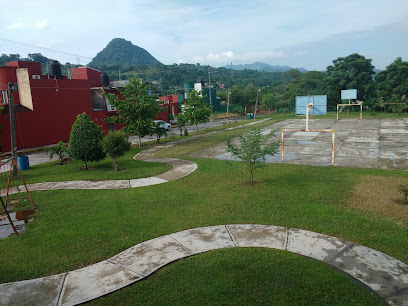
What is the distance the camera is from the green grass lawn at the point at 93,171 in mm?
12570

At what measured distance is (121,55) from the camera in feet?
477

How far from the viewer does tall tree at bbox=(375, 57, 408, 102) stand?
3912 cm

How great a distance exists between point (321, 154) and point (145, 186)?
9112mm

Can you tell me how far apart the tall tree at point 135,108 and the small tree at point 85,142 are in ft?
17.6

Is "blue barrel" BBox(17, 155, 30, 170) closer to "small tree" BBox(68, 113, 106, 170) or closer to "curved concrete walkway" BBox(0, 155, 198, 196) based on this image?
"small tree" BBox(68, 113, 106, 170)

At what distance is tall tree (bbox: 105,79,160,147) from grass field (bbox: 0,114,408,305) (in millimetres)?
8632

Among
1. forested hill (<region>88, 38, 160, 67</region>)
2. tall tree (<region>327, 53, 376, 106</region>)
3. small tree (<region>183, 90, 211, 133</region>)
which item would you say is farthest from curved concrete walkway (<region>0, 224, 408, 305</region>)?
forested hill (<region>88, 38, 160, 67</region>)

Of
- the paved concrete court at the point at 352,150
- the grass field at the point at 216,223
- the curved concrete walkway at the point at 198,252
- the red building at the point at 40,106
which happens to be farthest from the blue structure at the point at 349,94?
the curved concrete walkway at the point at 198,252

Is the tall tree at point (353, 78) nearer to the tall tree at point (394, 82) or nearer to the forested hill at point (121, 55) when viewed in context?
the tall tree at point (394, 82)

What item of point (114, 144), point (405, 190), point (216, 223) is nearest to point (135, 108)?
point (114, 144)

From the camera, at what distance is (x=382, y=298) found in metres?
4.45

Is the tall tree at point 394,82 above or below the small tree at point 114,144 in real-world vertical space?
above

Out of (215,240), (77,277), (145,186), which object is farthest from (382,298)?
(145,186)

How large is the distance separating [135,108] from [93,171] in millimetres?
6551
